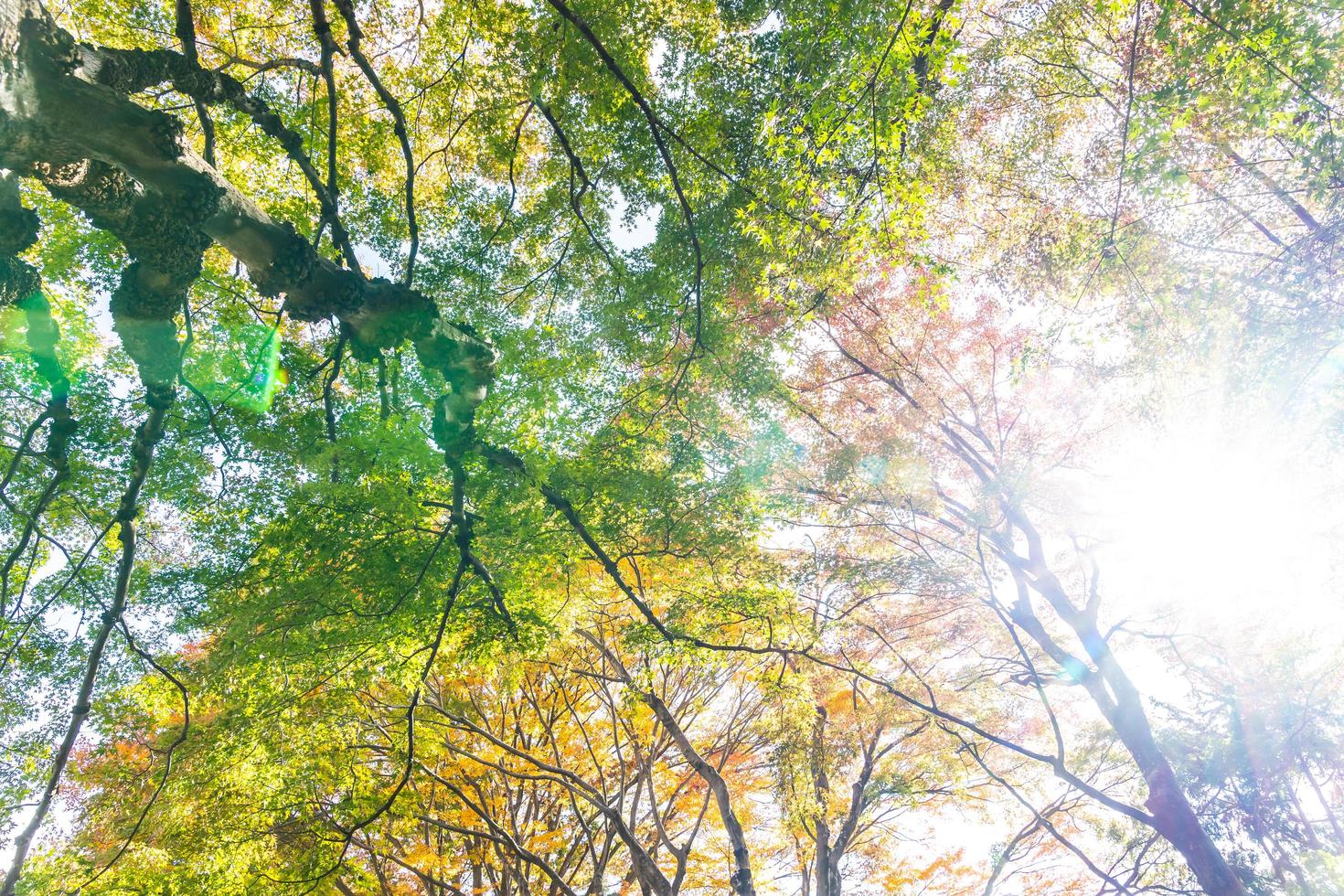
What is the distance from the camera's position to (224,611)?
14.5 feet

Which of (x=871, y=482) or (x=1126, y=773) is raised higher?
(x=871, y=482)

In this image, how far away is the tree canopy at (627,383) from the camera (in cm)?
269

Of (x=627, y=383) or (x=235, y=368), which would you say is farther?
(x=627, y=383)

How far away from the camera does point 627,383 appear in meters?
5.68

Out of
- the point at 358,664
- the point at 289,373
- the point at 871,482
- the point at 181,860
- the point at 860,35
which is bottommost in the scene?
the point at 181,860

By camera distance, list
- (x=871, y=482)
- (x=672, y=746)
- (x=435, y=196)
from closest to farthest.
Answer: (x=435, y=196)
(x=871, y=482)
(x=672, y=746)

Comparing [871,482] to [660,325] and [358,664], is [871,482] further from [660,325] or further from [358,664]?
[358,664]

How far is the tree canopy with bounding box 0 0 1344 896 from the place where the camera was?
2691 millimetres

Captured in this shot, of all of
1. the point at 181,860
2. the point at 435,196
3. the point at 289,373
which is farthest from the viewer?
the point at 181,860

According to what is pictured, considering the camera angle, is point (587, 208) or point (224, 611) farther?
point (587, 208)

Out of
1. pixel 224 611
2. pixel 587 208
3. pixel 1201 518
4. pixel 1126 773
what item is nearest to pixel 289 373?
pixel 224 611

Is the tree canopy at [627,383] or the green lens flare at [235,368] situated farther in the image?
the green lens flare at [235,368]

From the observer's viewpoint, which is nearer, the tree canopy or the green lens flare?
the tree canopy

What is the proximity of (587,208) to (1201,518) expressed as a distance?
23.6 feet
